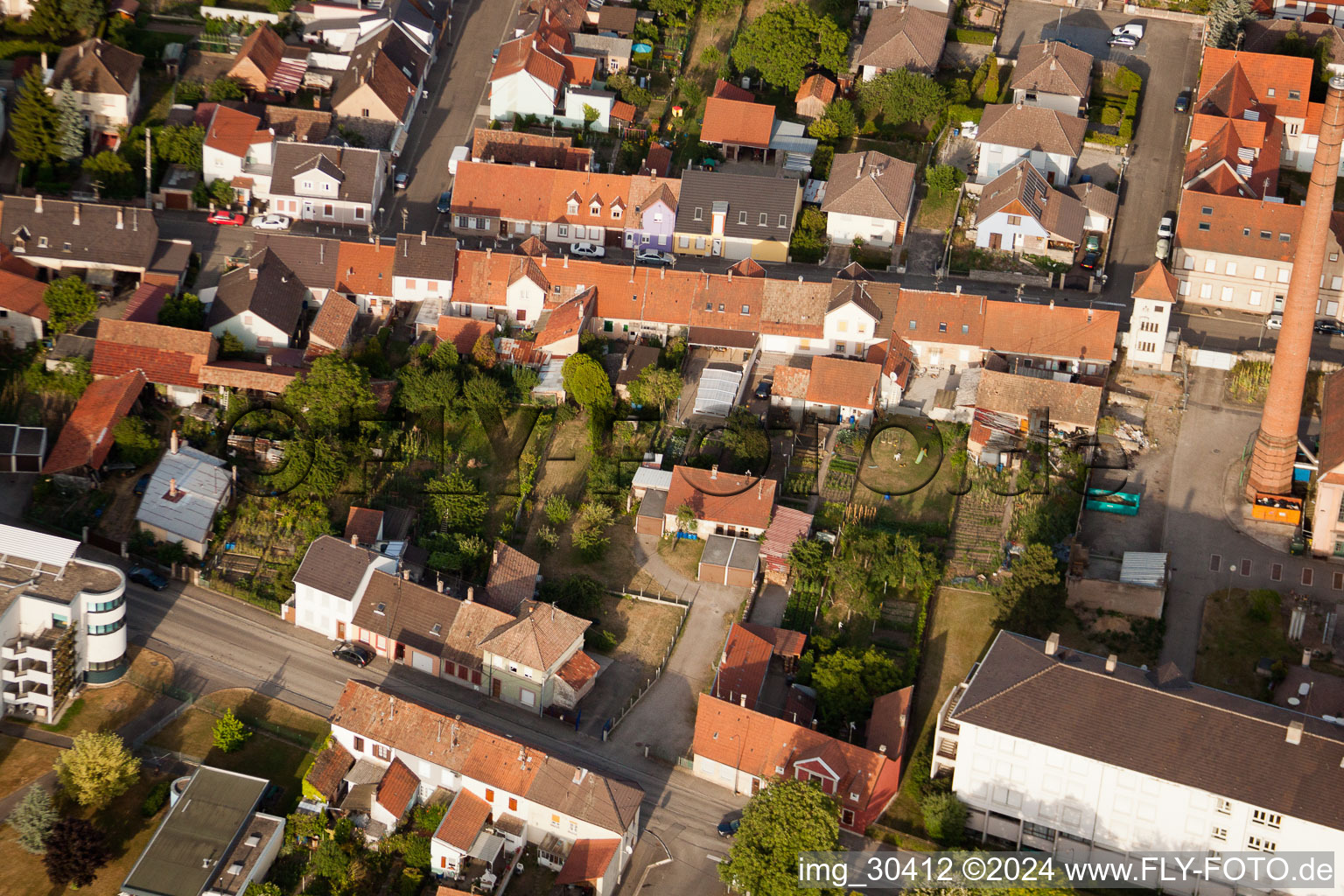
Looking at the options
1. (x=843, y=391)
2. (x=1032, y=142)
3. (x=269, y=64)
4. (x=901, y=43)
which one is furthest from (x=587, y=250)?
(x=1032, y=142)

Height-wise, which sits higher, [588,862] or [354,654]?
[354,654]

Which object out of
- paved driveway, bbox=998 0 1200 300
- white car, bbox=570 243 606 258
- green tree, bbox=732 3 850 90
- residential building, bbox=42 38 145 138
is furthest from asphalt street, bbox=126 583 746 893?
green tree, bbox=732 3 850 90

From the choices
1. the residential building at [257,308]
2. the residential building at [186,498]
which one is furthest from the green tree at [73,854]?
the residential building at [257,308]

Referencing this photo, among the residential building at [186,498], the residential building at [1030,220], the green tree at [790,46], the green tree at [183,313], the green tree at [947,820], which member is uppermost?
the green tree at [790,46]

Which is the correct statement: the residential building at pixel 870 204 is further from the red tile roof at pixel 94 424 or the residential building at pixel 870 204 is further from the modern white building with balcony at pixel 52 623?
the modern white building with balcony at pixel 52 623

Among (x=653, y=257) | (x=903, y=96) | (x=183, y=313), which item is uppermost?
(x=903, y=96)

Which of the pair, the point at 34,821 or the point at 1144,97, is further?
the point at 1144,97

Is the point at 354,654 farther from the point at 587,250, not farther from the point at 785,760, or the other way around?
the point at 587,250
